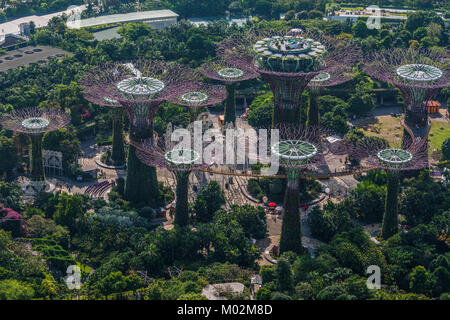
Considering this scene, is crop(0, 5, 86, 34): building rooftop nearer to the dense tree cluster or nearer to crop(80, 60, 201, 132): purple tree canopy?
the dense tree cluster

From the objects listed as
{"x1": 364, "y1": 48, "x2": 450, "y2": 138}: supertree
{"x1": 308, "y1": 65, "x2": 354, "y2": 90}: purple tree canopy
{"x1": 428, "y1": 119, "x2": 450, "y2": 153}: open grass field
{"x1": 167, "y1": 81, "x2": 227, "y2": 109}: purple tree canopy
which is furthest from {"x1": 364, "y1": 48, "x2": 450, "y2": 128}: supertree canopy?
Answer: {"x1": 167, "y1": 81, "x2": 227, "y2": 109}: purple tree canopy

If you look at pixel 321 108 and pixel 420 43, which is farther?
pixel 420 43

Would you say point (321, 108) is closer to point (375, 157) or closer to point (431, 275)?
point (375, 157)

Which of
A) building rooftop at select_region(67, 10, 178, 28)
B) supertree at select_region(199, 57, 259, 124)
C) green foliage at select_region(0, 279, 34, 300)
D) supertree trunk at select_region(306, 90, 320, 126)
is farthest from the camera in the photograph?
building rooftop at select_region(67, 10, 178, 28)

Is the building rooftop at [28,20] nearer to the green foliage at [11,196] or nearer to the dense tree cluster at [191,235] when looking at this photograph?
the dense tree cluster at [191,235]

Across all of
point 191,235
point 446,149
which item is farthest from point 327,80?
point 191,235

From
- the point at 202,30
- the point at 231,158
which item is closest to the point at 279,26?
the point at 202,30

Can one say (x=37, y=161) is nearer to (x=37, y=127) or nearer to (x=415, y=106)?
(x=37, y=127)
